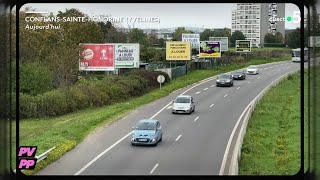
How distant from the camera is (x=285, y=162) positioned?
2.95 meters

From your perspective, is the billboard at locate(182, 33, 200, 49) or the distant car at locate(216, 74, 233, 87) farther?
the distant car at locate(216, 74, 233, 87)

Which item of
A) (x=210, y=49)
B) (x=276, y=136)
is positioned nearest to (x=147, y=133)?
(x=276, y=136)

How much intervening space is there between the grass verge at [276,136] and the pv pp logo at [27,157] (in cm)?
135

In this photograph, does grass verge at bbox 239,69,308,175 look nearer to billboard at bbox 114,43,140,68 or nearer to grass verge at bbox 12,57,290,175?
grass verge at bbox 12,57,290,175

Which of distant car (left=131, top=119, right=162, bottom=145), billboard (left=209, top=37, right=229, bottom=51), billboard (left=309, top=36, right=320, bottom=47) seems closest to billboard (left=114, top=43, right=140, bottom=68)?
distant car (left=131, top=119, right=162, bottom=145)

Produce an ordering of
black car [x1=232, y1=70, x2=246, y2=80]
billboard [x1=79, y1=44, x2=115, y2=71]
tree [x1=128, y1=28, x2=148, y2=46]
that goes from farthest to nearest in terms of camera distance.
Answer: black car [x1=232, y1=70, x2=246, y2=80] < billboard [x1=79, y1=44, x2=115, y2=71] < tree [x1=128, y1=28, x2=148, y2=46]

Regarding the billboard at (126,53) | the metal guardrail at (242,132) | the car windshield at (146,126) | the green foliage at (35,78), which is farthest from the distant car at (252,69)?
the green foliage at (35,78)

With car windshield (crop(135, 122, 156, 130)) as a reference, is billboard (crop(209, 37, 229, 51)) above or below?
above

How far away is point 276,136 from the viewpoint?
328 cm

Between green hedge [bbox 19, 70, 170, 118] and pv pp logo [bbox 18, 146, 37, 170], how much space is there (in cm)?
37

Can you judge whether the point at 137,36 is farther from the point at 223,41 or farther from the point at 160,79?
the point at 223,41

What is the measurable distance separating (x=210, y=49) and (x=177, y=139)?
3.02 feet

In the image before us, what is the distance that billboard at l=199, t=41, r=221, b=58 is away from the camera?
372 centimetres

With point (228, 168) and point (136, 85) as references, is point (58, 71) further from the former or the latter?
point (228, 168)
